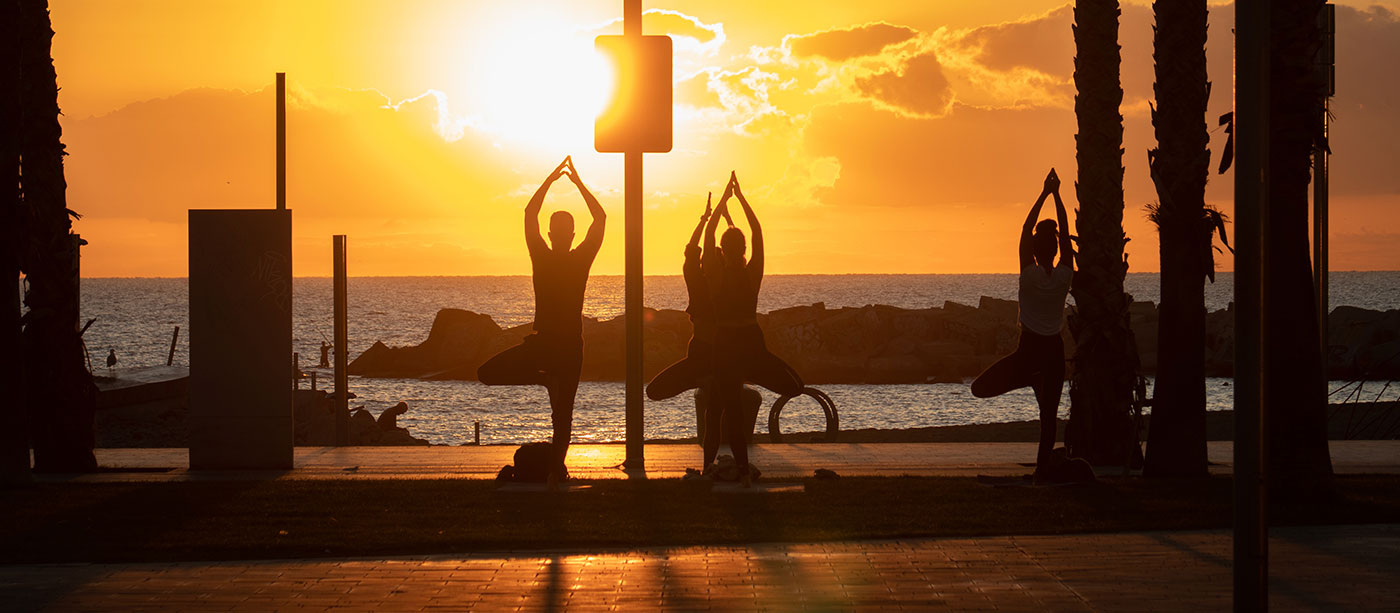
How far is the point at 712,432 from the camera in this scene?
11570 millimetres

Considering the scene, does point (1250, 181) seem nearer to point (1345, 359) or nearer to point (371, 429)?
point (371, 429)

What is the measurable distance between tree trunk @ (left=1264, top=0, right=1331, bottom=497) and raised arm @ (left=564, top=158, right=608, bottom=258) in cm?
498

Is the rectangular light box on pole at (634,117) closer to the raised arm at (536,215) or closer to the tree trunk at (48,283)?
the raised arm at (536,215)

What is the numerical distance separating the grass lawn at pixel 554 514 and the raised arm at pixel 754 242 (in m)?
1.71

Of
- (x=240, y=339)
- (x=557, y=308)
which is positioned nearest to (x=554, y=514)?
(x=557, y=308)

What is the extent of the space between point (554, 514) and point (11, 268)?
532 cm

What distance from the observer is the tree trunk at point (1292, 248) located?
10492mm

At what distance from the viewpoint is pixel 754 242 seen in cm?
1133

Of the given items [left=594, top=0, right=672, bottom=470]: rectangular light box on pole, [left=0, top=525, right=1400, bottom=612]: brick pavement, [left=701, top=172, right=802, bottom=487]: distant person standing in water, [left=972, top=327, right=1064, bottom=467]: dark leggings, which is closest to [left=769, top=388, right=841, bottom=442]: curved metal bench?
[left=594, top=0, right=672, bottom=470]: rectangular light box on pole

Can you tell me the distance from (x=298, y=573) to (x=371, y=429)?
17695 millimetres

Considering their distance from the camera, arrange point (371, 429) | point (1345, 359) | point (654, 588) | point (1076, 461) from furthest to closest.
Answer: point (1345, 359) < point (371, 429) < point (1076, 461) < point (654, 588)

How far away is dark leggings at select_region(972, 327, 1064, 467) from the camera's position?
1082cm

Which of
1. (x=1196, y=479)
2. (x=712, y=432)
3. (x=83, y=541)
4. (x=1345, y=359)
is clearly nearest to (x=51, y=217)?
(x=83, y=541)

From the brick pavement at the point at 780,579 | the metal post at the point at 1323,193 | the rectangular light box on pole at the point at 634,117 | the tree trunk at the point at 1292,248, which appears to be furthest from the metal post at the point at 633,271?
the metal post at the point at 1323,193
